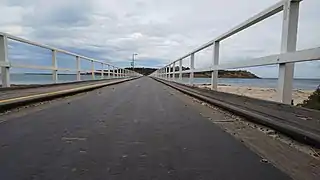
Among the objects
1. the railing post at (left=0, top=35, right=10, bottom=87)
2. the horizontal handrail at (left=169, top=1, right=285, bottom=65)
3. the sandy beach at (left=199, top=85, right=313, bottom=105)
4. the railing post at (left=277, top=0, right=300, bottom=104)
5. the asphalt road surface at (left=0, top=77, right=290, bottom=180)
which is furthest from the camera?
the sandy beach at (left=199, top=85, right=313, bottom=105)

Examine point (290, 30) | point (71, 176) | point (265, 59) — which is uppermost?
point (290, 30)

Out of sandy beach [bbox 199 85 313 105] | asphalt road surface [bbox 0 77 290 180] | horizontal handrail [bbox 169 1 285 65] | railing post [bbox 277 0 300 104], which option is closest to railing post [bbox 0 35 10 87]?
asphalt road surface [bbox 0 77 290 180]

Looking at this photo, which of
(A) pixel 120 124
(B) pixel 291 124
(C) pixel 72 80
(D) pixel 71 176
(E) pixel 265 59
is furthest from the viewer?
(C) pixel 72 80

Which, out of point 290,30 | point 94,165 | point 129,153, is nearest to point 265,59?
point 290,30

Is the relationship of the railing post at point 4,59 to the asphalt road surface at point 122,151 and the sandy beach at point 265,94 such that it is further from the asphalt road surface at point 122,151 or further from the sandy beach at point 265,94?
the sandy beach at point 265,94

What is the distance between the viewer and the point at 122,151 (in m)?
2.51

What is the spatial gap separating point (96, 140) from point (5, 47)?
19.5 ft

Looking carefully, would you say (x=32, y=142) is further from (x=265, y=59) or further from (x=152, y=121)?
(x=265, y=59)

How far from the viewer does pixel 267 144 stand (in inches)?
110

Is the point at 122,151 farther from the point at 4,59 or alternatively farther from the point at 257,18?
the point at 4,59

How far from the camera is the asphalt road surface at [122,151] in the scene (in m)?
2.01

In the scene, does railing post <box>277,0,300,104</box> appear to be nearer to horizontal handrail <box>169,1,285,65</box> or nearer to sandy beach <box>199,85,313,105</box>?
horizontal handrail <box>169,1,285,65</box>

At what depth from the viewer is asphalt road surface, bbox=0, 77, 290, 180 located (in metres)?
2.01

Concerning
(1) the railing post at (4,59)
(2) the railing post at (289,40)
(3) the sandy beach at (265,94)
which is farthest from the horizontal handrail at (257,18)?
(1) the railing post at (4,59)
